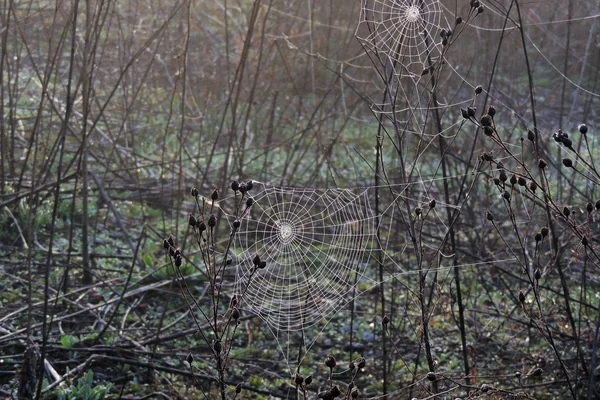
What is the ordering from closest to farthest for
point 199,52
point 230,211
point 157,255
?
point 157,255 → point 230,211 → point 199,52

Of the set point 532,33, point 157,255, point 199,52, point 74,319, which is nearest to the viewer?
point 74,319

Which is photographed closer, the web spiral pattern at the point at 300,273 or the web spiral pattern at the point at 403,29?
the web spiral pattern at the point at 403,29

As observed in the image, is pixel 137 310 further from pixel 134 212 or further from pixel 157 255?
pixel 134 212

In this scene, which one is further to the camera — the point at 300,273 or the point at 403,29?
the point at 300,273

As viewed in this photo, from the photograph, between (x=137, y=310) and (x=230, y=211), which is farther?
(x=230, y=211)

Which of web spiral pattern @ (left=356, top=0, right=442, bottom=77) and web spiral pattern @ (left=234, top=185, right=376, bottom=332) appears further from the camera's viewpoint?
web spiral pattern @ (left=234, top=185, right=376, bottom=332)

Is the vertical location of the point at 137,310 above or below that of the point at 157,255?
below

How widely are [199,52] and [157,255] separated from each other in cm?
537

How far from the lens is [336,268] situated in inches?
167

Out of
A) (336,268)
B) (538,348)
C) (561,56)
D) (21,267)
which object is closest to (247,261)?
(336,268)

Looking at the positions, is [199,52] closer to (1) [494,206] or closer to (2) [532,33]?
(2) [532,33]

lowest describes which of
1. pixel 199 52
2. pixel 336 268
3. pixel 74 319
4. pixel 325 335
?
pixel 74 319

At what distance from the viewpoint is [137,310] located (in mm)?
3973

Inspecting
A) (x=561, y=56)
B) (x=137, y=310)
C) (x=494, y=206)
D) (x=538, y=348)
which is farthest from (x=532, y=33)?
(x=137, y=310)
